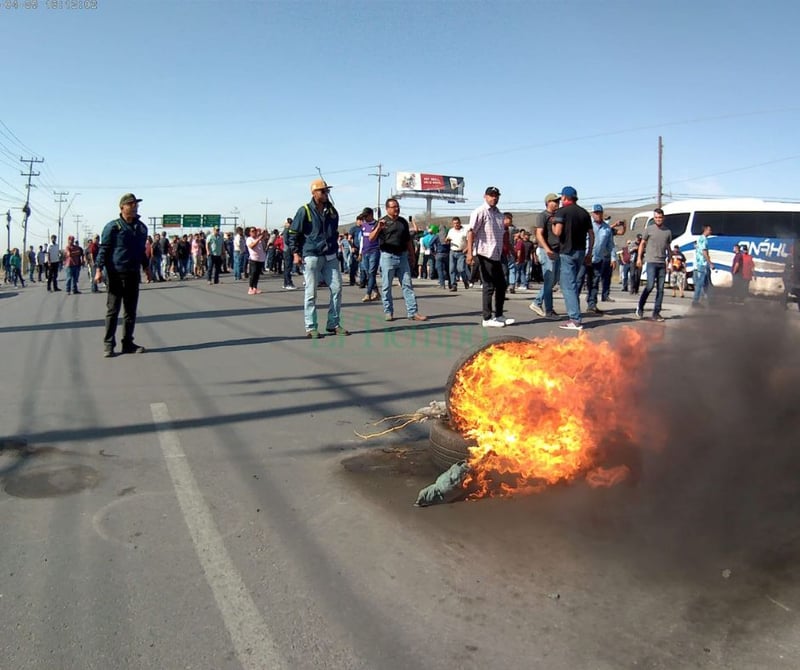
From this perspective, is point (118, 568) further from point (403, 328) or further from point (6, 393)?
point (403, 328)

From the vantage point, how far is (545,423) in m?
3.72

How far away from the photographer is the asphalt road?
238 cm

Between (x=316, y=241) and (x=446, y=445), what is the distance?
5.48 meters

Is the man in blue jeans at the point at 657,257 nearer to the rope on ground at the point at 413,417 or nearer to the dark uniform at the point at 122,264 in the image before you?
the rope on ground at the point at 413,417

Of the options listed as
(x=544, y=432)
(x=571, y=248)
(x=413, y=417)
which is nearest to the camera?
(x=544, y=432)

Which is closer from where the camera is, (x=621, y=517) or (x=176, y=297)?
(x=621, y=517)

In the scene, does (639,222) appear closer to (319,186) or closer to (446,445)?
(319,186)

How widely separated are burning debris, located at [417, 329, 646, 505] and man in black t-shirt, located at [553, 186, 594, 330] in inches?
226

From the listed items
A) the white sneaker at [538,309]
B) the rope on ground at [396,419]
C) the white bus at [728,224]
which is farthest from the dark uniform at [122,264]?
the white bus at [728,224]

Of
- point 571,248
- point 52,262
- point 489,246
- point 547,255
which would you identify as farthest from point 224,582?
point 52,262

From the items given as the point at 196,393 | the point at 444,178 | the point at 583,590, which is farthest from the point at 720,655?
the point at 444,178

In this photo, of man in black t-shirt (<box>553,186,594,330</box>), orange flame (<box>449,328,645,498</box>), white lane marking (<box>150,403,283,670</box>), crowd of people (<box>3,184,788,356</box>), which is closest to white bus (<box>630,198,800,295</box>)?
crowd of people (<box>3,184,788,356</box>)

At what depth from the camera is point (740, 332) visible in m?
4.55

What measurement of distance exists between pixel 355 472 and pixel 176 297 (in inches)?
550
